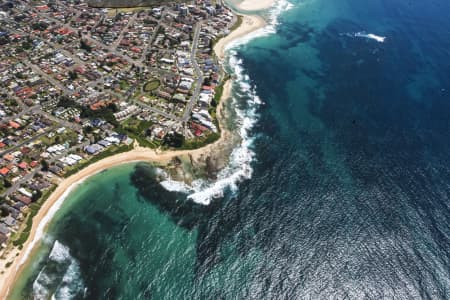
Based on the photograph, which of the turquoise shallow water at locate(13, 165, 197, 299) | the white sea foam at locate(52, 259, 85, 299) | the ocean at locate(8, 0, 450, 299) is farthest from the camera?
the ocean at locate(8, 0, 450, 299)

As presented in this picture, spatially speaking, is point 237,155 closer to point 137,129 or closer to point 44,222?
point 137,129

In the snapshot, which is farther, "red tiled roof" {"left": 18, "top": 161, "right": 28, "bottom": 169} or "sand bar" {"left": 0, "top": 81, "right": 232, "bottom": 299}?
"red tiled roof" {"left": 18, "top": 161, "right": 28, "bottom": 169}

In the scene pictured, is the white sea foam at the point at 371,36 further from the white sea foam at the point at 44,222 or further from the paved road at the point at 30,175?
the white sea foam at the point at 44,222

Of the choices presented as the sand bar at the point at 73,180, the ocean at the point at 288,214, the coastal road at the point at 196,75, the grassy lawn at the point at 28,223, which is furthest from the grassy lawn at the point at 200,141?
the grassy lawn at the point at 28,223

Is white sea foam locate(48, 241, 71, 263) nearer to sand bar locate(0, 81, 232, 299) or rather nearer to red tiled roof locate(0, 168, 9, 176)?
sand bar locate(0, 81, 232, 299)

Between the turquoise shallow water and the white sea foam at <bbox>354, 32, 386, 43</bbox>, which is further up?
the white sea foam at <bbox>354, 32, 386, 43</bbox>

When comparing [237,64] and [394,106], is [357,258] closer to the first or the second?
[394,106]

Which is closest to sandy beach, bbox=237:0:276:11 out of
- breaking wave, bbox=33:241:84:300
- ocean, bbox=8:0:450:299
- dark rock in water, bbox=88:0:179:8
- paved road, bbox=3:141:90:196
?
dark rock in water, bbox=88:0:179:8
